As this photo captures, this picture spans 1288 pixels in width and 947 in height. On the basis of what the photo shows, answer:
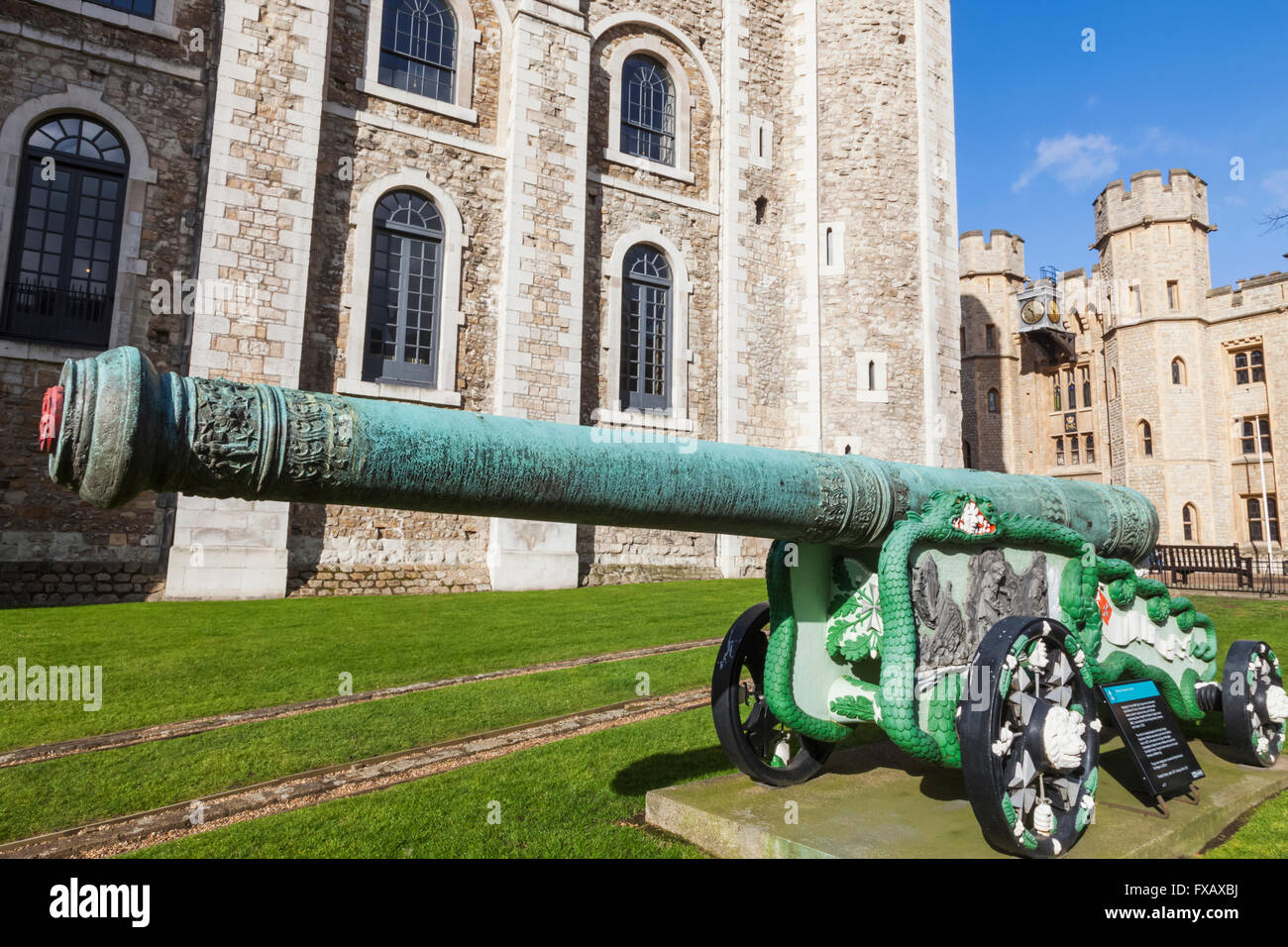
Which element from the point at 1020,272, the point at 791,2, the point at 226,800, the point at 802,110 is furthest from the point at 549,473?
the point at 1020,272

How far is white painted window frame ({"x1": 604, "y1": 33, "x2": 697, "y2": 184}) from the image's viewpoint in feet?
50.5

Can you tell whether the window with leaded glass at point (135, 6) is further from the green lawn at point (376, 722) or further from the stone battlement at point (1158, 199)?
the stone battlement at point (1158, 199)

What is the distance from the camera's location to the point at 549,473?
7.18 feet

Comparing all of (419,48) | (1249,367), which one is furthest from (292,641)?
(1249,367)

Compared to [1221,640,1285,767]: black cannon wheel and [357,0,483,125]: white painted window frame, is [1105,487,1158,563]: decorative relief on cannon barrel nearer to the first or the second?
[1221,640,1285,767]: black cannon wheel

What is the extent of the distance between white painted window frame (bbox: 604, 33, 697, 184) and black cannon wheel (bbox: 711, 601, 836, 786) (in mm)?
13600

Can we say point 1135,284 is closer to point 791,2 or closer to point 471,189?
point 791,2

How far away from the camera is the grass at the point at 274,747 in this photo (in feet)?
12.0

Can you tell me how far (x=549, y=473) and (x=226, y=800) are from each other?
2700 millimetres

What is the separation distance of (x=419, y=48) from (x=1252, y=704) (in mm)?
14914

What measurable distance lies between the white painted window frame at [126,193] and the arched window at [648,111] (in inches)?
337

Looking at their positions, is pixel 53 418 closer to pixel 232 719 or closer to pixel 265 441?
pixel 265 441

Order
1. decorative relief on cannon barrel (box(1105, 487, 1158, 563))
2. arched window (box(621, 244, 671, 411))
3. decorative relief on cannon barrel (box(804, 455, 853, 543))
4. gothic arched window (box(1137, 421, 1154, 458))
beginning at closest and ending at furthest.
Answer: decorative relief on cannon barrel (box(804, 455, 853, 543)), decorative relief on cannon barrel (box(1105, 487, 1158, 563)), arched window (box(621, 244, 671, 411)), gothic arched window (box(1137, 421, 1154, 458))

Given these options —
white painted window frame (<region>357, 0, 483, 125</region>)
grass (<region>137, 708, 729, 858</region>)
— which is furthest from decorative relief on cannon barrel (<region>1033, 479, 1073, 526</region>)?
white painted window frame (<region>357, 0, 483, 125</region>)
